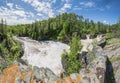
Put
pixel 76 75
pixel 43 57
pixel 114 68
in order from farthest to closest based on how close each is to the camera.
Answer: pixel 43 57
pixel 114 68
pixel 76 75

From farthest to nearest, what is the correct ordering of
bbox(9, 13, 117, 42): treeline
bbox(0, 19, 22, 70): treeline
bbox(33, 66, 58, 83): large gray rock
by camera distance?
bbox(9, 13, 117, 42): treeline → bbox(0, 19, 22, 70): treeline → bbox(33, 66, 58, 83): large gray rock

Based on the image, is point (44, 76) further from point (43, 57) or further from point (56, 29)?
point (56, 29)

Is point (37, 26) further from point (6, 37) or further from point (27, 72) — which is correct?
point (27, 72)

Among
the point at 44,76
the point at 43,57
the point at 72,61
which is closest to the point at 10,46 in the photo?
the point at 43,57

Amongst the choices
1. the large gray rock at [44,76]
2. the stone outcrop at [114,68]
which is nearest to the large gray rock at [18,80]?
the large gray rock at [44,76]

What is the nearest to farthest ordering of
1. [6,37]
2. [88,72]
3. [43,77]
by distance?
[88,72], [43,77], [6,37]

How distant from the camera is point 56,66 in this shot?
70.1 m

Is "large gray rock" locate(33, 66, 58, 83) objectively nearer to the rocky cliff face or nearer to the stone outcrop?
the rocky cliff face

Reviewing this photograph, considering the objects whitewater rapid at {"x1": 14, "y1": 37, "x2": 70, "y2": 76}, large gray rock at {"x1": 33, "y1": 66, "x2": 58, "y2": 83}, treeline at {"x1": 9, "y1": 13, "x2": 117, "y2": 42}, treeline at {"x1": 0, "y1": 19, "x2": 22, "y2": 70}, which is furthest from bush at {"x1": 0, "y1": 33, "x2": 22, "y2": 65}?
large gray rock at {"x1": 33, "y1": 66, "x2": 58, "y2": 83}

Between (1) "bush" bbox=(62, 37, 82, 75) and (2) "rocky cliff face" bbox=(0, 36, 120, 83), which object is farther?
(1) "bush" bbox=(62, 37, 82, 75)

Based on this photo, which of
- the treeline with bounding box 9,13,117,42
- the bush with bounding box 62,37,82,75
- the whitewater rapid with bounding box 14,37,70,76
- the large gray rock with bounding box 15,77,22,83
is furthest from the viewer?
the treeline with bounding box 9,13,117,42

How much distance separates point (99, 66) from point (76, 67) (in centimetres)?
2378

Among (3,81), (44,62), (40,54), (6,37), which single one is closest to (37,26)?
(6,37)

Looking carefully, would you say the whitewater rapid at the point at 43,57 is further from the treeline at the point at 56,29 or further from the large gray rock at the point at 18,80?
the large gray rock at the point at 18,80
